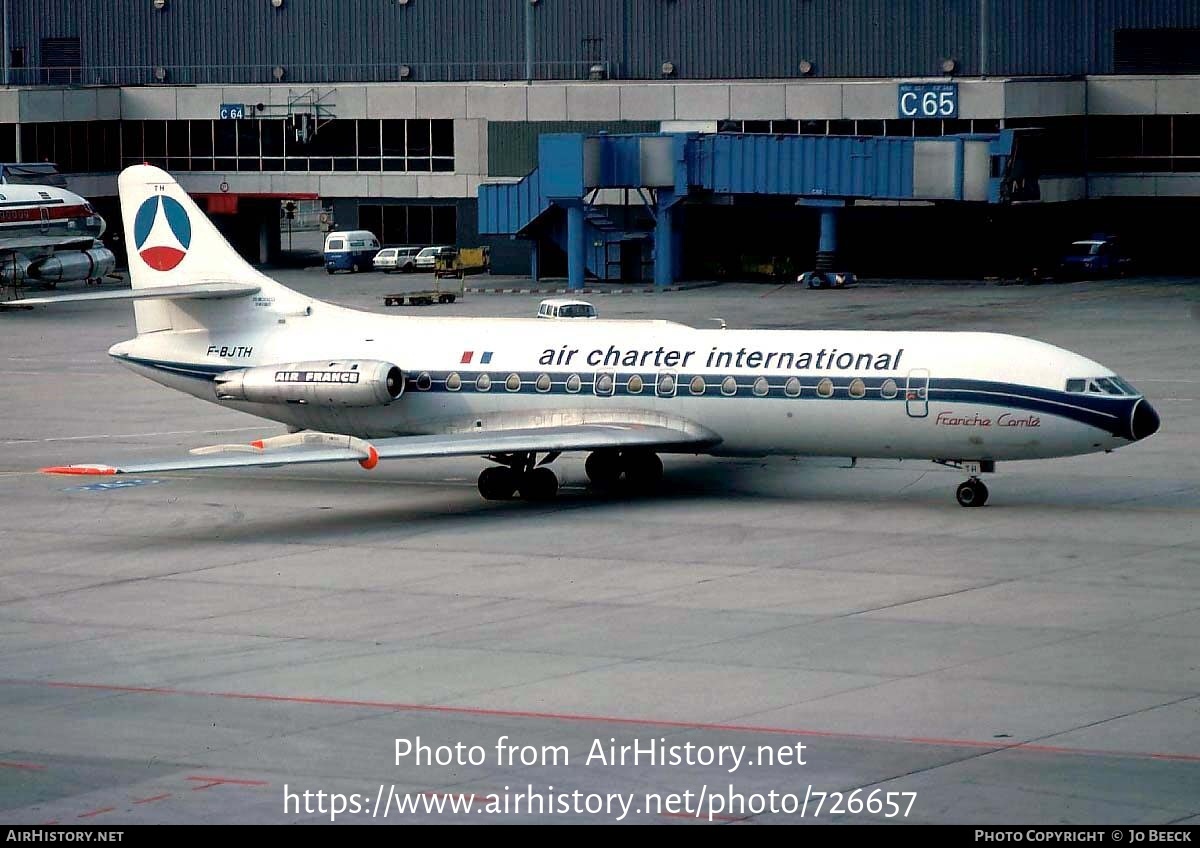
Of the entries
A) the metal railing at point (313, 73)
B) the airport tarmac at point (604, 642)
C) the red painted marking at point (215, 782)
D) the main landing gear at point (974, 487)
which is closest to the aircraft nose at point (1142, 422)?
the airport tarmac at point (604, 642)

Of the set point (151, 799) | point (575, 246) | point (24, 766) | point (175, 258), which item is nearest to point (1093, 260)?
point (575, 246)

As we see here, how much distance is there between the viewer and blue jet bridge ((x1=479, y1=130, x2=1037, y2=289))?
8750 centimetres

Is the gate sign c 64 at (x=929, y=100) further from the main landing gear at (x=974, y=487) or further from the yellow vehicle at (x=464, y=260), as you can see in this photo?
the main landing gear at (x=974, y=487)

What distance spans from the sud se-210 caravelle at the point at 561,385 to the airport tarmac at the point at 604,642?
1330mm

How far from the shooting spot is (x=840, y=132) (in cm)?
9538

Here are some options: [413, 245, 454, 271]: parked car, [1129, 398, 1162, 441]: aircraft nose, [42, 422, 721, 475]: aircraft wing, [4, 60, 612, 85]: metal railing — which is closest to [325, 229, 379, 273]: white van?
[413, 245, 454, 271]: parked car

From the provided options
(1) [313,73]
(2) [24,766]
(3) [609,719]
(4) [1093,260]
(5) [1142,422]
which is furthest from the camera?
(1) [313,73]

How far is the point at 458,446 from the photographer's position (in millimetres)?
39312

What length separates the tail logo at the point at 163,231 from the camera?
45.5 m

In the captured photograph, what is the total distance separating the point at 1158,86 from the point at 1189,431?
1910 inches

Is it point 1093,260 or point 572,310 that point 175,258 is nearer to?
point 572,310

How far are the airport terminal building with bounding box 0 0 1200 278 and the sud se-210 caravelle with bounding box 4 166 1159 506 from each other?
48526 millimetres

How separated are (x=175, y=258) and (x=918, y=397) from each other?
57.2ft
